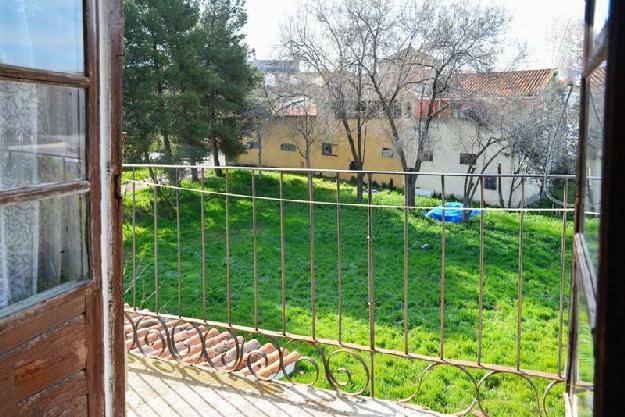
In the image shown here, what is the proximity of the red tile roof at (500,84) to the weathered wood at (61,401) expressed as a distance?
1414cm

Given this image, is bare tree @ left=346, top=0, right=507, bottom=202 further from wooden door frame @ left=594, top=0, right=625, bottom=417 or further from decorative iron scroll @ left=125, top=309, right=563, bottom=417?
wooden door frame @ left=594, top=0, right=625, bottom=417

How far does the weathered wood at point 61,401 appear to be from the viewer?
1252 mm

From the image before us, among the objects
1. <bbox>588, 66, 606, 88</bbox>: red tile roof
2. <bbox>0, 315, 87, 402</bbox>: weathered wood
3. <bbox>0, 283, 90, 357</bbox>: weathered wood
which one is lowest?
<bbox>0, 315, 87, 402</bbox>: weathered wood

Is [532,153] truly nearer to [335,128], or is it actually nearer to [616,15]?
[335,128]

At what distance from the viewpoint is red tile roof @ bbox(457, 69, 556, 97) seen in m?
14.6

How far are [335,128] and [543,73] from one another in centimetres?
608

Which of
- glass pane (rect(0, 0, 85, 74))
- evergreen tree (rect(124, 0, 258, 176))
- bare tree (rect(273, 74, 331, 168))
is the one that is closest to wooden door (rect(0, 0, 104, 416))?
glass pane (rect(0, 0, 85, 74))

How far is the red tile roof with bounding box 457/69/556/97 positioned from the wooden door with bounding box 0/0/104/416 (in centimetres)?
1403

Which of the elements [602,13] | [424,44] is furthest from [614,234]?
[424,44]

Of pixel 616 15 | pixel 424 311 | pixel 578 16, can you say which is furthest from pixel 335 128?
pixel 616 15

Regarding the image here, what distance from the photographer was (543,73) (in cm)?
1580

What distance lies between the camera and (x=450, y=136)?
16203 millimetres

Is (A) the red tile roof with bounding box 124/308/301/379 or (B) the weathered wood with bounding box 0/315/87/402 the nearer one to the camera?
(B) the weathered wood with bounding box 0/315/87/402

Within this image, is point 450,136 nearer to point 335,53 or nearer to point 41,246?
point 335,53
